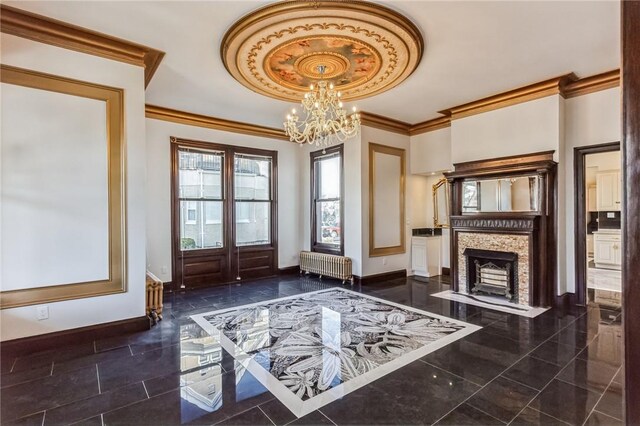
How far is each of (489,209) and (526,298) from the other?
56.8 inches

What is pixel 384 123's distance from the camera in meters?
6.51

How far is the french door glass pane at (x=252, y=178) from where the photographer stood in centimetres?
678

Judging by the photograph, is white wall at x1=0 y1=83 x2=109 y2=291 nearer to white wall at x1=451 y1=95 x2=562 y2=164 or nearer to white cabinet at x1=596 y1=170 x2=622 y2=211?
white wall at x1=451 y1=95 x2=562 y2=164

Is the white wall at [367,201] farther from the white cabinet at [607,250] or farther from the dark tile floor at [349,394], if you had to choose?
the white cabinet at [607,250]

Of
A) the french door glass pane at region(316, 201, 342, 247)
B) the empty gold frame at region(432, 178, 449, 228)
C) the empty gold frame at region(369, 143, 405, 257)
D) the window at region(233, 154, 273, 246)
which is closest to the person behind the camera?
the empty gold frame at region(369, 143, 405, 257)

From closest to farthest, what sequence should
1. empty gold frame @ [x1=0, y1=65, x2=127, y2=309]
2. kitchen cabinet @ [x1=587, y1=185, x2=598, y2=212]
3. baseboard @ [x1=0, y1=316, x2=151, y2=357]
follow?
baseboard @ [x1=0, y1=316, x2=151, y2=357] < empty gold frame @ [x1=0, y1=65, x2=127, y2=309] < kitchen cabinet @ [x1=587, y1=185, x2=598, y2=212]

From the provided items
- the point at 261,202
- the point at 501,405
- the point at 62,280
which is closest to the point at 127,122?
the point at 62,280

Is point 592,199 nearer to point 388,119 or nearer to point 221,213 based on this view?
point 388,119

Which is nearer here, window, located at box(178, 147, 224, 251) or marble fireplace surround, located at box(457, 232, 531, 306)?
marble fireplace surround, located at box(457, 232, 531, 306)

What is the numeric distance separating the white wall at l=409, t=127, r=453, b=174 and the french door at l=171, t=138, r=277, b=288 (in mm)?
3064

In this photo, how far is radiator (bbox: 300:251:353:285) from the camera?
6289 millimetres

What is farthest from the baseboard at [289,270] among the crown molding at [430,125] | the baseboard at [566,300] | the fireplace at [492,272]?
the baseboard at [566,300]

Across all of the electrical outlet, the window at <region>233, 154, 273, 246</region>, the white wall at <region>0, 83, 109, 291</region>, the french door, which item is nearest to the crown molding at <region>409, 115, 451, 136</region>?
the french door

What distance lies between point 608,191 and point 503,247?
528 centimetres
